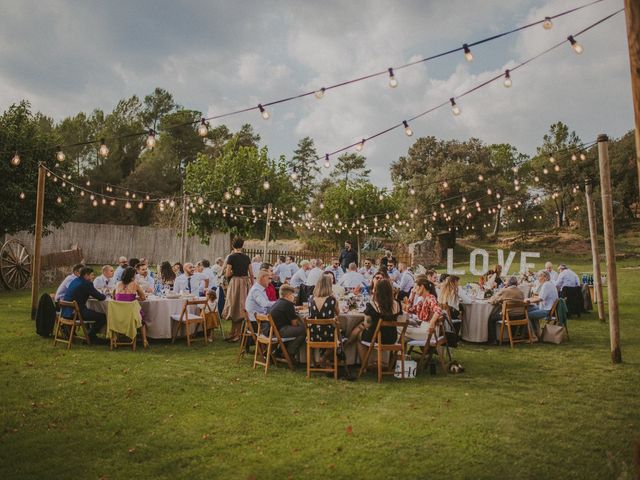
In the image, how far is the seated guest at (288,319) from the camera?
253 inches

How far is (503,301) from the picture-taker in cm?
823

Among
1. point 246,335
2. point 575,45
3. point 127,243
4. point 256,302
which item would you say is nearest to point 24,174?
point 127,243

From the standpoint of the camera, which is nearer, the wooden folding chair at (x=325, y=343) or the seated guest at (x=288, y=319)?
the wooden folding chair at (x=325, y=343)

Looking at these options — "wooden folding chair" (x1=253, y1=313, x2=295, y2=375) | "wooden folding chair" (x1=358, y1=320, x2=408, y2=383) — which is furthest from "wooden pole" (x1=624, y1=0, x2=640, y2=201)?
"wooden folding chair" (x1=253, y1=313, x2=295, y2=375)

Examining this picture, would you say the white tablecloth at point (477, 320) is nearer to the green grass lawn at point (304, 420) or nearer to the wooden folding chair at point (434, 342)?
the green grass lawn at point (304, 420)

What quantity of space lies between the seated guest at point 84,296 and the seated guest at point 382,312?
4.54 meters

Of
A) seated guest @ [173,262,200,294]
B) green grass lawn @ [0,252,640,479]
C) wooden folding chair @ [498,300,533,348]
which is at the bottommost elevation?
green grass lawn @ [0,252,640,479]

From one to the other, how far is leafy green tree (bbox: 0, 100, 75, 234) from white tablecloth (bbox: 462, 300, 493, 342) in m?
14.3

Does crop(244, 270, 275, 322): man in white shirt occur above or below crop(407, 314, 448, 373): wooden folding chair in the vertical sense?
above

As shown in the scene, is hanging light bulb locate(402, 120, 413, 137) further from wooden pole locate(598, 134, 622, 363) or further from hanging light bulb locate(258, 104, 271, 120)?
wooden pole locate(598, 134, 622, 363)

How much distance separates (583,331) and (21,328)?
36.3 ft

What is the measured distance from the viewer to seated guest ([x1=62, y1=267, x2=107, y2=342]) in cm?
775

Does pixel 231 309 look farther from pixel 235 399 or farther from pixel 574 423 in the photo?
pixel 574 423

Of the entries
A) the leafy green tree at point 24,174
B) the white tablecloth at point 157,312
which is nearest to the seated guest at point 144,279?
the white tablecloth at point 157,312
